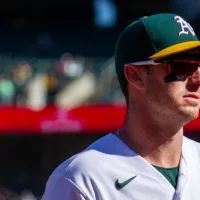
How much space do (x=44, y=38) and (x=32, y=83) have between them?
1816 mm

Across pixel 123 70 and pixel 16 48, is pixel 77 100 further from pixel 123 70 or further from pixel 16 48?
pixel 123 70

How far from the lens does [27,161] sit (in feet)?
45.5

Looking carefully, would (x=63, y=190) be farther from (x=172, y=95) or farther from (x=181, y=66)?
(x=181, y=66)

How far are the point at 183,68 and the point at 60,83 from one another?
1149 centimetres

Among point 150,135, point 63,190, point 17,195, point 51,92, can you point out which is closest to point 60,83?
point 51,92

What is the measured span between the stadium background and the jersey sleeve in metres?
10.1

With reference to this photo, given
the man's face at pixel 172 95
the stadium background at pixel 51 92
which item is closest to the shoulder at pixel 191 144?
the man's face at pixel 172 95

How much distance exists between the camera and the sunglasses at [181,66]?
251 cm

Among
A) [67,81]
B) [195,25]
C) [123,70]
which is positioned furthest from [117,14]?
[123,70]

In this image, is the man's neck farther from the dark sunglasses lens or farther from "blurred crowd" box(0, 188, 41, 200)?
"blurred crowd" box(0, 188, 41, 200)

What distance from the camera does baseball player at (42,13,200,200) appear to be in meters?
2.47

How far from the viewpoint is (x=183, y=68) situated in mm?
2518

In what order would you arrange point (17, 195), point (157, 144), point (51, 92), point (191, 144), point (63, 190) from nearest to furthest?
point (63, 190), point (157, 144), point (191, 144), point (17, 195), point (51, 92)

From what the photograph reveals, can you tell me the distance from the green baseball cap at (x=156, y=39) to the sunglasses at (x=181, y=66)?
0.03 metres
